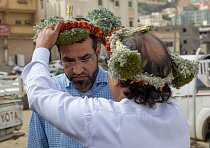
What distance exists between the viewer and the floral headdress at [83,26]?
241cm

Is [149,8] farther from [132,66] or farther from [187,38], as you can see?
[132,66]

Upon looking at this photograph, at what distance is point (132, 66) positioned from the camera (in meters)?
1.78

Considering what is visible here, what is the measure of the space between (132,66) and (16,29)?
37879mm

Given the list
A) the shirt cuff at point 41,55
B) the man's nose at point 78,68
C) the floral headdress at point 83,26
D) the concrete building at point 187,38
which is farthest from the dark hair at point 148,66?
the concrete building at point 187,38

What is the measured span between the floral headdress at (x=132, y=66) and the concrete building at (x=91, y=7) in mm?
37155

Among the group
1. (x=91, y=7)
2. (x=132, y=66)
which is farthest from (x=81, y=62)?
(x=91, y=7)

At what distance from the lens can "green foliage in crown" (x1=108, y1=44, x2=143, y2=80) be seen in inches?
70.1

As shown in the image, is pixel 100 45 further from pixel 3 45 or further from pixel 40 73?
pixel 3 45

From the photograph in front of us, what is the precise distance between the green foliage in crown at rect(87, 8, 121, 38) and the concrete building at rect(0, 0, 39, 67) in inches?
1388

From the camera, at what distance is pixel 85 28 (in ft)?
8.36

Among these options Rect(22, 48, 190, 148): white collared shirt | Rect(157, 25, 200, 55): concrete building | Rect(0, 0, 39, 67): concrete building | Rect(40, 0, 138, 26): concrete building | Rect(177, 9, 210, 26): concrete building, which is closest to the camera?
Rect(22, 48, 190, 148): white collared shirt

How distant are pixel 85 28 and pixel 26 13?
128ft

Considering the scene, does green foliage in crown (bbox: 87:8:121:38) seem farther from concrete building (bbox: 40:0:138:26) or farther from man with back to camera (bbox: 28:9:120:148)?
concrete building (bbox: 40:0:138:26)

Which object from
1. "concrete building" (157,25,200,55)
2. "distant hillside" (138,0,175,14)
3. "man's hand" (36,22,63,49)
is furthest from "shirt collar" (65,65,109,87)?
"distant hillside" (138,0,175,14)
